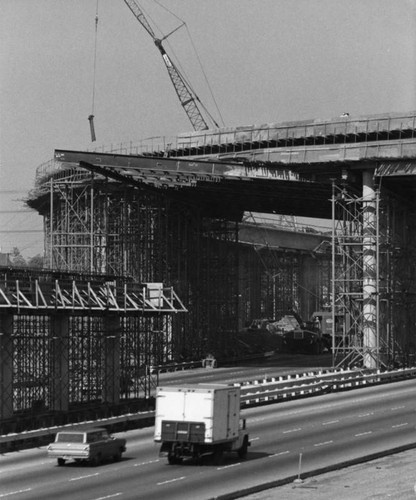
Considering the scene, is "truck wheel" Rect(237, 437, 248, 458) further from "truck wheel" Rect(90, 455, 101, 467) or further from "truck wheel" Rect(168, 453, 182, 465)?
"truck wheel" Rect(90, 455, 101, 467)

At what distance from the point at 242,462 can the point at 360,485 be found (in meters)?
6.79

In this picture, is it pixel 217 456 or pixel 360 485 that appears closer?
pixel 360 485

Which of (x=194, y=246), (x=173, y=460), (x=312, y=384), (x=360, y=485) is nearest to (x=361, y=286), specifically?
(x=312, y=384)

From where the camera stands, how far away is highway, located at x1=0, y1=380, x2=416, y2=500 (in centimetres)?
3716

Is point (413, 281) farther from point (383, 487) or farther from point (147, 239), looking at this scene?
point (383, 487)

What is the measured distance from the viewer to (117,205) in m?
103

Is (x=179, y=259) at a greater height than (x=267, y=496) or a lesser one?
greater

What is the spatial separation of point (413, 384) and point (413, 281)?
2051cm

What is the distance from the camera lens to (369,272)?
8769 cm

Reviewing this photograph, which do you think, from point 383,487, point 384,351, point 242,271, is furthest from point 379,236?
point 242,271

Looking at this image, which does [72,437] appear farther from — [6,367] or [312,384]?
[312,384]

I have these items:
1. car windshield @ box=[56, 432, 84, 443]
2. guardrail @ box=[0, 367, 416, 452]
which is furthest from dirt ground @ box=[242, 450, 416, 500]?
guardrail @ box=[0, 367, 416, 452]

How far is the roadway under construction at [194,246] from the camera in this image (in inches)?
2414

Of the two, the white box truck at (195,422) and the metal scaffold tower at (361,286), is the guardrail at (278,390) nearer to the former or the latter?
the metal scaffold tower at (361,286)
